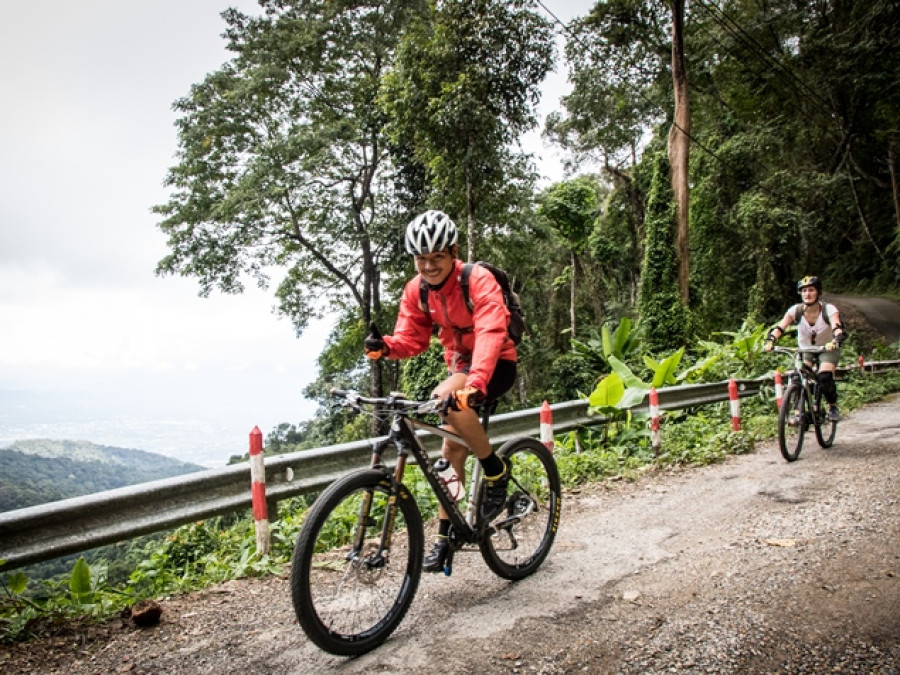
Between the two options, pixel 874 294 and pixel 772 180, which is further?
pixel 874 294

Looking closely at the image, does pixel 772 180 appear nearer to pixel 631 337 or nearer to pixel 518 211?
pixel 518 211

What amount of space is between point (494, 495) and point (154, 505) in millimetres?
2245

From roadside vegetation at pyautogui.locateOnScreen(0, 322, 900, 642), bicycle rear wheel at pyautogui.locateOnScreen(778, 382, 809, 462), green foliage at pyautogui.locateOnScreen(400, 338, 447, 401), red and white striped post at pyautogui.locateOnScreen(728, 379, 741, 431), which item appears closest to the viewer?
roadside vegetation at pyautogui.locateOnScreen(0, 322, 900, 642)

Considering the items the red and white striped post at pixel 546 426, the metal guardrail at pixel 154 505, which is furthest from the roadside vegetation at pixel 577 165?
the metal guardrail at pixel 154 505

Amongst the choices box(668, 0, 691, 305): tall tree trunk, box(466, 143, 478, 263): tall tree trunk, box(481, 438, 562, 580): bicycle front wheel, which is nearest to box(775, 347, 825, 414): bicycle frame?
box(481, 438, 562, 580): bicycle front wheel

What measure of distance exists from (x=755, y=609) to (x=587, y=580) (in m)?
0.92

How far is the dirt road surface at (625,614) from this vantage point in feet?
7.95

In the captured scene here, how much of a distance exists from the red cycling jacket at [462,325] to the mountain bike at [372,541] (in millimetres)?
425

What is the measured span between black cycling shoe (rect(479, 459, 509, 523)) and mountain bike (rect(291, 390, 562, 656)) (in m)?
0.06

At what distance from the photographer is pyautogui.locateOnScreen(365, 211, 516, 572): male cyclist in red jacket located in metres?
2.98

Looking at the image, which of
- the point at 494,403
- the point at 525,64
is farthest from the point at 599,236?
the point at 494,403

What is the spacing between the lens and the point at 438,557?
2.96 m

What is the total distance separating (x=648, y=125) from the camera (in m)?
25.8

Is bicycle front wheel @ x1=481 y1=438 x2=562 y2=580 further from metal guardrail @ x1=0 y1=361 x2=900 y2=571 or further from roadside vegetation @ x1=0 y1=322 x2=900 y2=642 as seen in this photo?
roadside vegetation @ x1=0 y1=322 x2=900 y2=642
